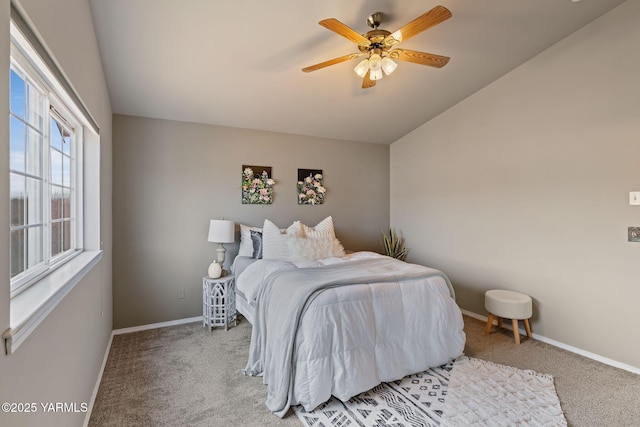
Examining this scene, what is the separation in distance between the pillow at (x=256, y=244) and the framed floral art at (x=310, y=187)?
894 mm

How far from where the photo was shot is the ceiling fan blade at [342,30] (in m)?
1.81

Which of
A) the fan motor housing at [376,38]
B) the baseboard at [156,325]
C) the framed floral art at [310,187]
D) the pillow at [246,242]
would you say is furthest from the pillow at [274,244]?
the fan motor housing at [376,38]

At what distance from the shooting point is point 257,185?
385cm

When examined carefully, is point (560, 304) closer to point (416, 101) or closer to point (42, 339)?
point (416, 101)

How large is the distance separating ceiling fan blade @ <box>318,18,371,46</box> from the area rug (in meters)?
2.44

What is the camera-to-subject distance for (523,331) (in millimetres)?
3207

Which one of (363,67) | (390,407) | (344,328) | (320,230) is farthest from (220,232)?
(390,407)

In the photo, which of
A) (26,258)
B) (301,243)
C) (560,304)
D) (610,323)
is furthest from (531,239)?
(26,258)

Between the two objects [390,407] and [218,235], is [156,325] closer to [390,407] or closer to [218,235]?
[218,235]

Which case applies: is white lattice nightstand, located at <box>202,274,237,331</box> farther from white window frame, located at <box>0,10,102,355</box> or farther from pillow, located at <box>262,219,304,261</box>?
white window frame, located at <box>0,10,102,355</box>

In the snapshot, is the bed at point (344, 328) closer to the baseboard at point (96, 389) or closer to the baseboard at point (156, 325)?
the baseboard at point (96, 389)

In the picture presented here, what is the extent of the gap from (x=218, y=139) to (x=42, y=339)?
2.91 m

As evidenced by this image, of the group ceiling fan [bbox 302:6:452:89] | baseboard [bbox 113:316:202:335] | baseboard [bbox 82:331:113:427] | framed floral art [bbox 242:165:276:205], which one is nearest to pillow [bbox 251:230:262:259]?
framed floral art [bbox 242:165:276:205]

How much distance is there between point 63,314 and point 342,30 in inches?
85.1
